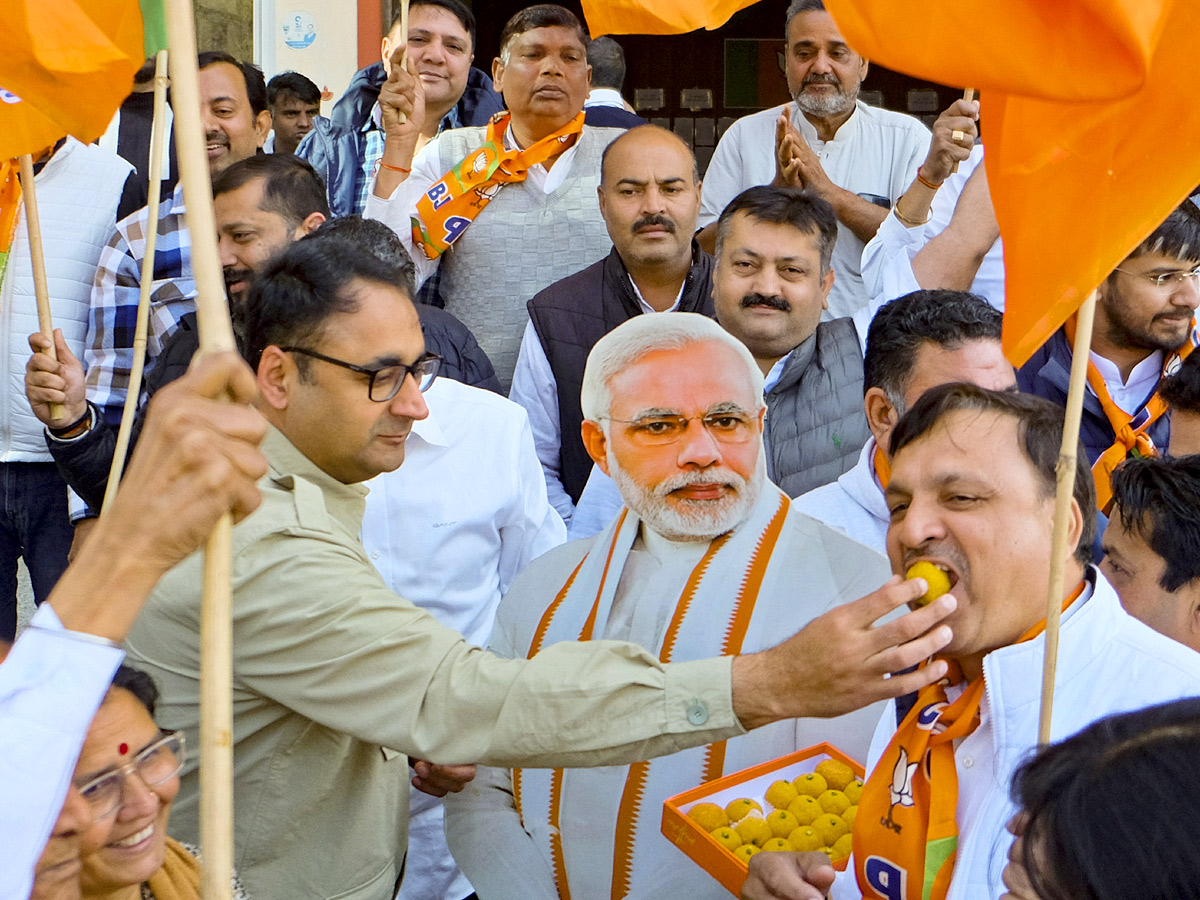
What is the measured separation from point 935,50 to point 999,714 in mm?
838

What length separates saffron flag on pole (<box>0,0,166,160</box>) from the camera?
1.52 metres

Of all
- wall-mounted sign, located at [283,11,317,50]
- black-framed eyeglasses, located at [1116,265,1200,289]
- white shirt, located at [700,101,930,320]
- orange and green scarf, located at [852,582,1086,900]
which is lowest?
orange and green scarf, located at [852,582,1086,900]

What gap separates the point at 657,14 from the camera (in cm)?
225

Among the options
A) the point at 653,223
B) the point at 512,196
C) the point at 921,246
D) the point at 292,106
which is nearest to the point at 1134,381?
the point at 921,246

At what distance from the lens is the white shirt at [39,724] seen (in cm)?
114

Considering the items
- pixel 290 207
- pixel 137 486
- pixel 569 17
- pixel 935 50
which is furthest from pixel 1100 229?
pixel 569 17

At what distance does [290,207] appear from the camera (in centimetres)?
348

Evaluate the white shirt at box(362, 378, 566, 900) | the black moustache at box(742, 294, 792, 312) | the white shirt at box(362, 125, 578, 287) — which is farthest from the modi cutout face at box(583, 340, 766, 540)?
the white shirt at box(362, 125, 578, 287)

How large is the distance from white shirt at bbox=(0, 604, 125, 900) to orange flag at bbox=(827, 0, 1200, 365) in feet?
3.57

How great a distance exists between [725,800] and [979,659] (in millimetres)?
427

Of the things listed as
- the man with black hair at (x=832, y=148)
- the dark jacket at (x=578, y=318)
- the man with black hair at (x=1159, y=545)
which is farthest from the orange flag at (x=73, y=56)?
the man with black hair at (x=832, y=148)

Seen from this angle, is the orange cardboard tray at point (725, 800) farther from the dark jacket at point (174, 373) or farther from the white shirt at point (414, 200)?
the white shirt at point (414, 200)

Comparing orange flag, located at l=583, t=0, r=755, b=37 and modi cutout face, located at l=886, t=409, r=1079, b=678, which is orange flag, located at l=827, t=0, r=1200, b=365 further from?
orange flag, located at l=583, t=0, r=755, b=37

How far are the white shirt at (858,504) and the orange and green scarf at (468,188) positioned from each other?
1.60m
